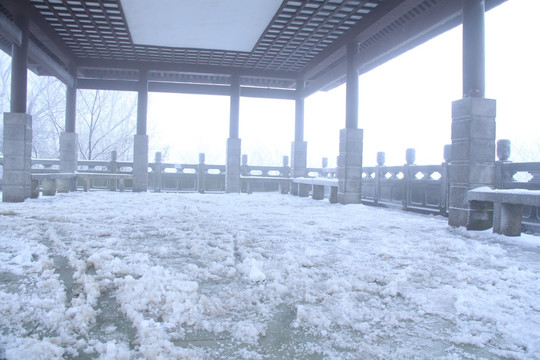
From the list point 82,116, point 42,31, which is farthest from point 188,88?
point 82,116

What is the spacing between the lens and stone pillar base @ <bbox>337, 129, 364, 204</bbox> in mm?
10070

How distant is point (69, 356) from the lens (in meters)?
1.61

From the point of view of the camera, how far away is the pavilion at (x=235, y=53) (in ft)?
19.7

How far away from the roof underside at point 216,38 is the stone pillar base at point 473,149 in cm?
234

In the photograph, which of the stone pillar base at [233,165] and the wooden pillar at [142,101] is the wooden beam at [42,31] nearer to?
the wooden pillar at [142,101]

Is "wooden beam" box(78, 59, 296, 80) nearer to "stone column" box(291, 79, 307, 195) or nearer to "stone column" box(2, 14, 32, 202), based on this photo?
"stone column" box(291, 79, 307, 195)

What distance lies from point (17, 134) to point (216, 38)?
20.2 ft

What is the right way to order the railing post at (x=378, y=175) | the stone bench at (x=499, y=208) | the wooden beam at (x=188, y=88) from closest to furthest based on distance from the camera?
1. the stone bench at (x=499, y=208)
2. the railing post at (x=378, y=175)
3. the wooden beam at (x=188, y=88)

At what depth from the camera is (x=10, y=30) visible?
8023 millimetres

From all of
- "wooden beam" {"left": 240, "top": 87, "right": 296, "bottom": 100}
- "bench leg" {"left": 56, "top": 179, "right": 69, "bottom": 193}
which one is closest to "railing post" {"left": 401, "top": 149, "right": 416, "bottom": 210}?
"wooden beam" {"left": 240, "top": 87, "right": 296, "bottom": 100}

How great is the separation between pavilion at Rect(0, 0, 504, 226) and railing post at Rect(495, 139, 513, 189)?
145 mm

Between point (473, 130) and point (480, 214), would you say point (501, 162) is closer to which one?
point (473, 130)

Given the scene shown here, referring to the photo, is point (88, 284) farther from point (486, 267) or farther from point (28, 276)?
point (486, 267)

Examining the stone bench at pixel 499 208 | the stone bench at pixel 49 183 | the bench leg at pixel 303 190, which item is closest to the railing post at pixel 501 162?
the stone bench at pixel 499 208
